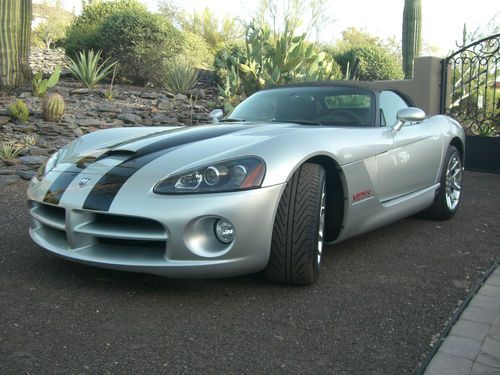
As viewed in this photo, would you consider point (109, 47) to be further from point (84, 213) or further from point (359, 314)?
point (359, 314)

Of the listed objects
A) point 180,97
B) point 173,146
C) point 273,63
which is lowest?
point 173,146

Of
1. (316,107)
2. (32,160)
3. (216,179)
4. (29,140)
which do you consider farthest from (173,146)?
(29,140)

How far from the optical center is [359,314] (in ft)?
9.71

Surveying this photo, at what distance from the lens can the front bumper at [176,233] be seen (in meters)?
2.88

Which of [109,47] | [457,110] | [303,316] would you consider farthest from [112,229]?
[109,47]

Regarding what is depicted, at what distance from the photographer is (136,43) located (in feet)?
36.0

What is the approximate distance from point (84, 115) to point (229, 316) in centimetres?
656

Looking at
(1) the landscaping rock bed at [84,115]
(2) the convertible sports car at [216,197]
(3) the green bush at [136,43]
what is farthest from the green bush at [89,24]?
(2) the convertible sports car at [216,197]

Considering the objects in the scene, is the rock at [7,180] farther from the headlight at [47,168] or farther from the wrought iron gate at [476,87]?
the wrought iron gate at [476,87]

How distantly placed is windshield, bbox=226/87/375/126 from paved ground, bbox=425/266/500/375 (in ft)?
5.57

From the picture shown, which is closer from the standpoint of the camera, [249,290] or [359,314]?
[359,314]

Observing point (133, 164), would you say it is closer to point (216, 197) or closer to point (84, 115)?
point (216, 197)

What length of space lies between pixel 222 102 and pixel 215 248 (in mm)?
7334

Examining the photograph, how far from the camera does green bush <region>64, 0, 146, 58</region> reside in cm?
1187
